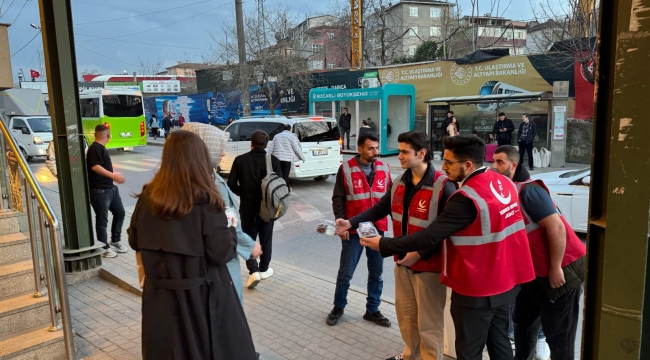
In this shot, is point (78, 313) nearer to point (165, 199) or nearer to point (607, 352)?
point (165, 199)

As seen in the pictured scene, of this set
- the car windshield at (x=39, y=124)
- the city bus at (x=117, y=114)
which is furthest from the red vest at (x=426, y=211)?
the city bus at (x=117, y=114)

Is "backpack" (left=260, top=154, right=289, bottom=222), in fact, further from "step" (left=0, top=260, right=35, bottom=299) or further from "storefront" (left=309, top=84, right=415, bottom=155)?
"storefront" (left=309, top=84, right=415, bottom=155)

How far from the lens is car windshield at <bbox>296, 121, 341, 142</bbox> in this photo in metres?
12.3

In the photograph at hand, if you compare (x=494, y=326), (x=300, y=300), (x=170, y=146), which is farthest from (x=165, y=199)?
(x=300, y=300)

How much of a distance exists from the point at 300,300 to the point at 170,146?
311 centimetres

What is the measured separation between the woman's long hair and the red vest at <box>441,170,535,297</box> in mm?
1466

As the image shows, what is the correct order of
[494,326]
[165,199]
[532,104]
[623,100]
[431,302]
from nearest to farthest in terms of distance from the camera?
[623,100] < [165,199] < [494,326] < [431,302] < [532,104]

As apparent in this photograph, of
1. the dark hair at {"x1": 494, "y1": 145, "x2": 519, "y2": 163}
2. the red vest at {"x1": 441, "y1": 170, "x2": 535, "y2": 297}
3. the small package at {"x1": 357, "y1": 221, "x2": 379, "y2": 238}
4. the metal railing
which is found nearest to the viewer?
the red vest at {"x1": 441, "y1": 170, "x2": 535, "y2": 297}

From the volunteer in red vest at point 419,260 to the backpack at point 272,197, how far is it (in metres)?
1.90

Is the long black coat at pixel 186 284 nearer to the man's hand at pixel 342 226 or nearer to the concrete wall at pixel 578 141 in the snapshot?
the man's hand at pixel 342 226

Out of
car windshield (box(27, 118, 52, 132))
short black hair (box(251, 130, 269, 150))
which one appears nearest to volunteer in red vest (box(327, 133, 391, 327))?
short black hair (box(251, 130, 269, 150))

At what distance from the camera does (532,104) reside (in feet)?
55.7

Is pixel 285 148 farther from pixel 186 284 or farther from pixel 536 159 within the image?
pixel 536 159

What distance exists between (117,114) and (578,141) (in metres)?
19.7
